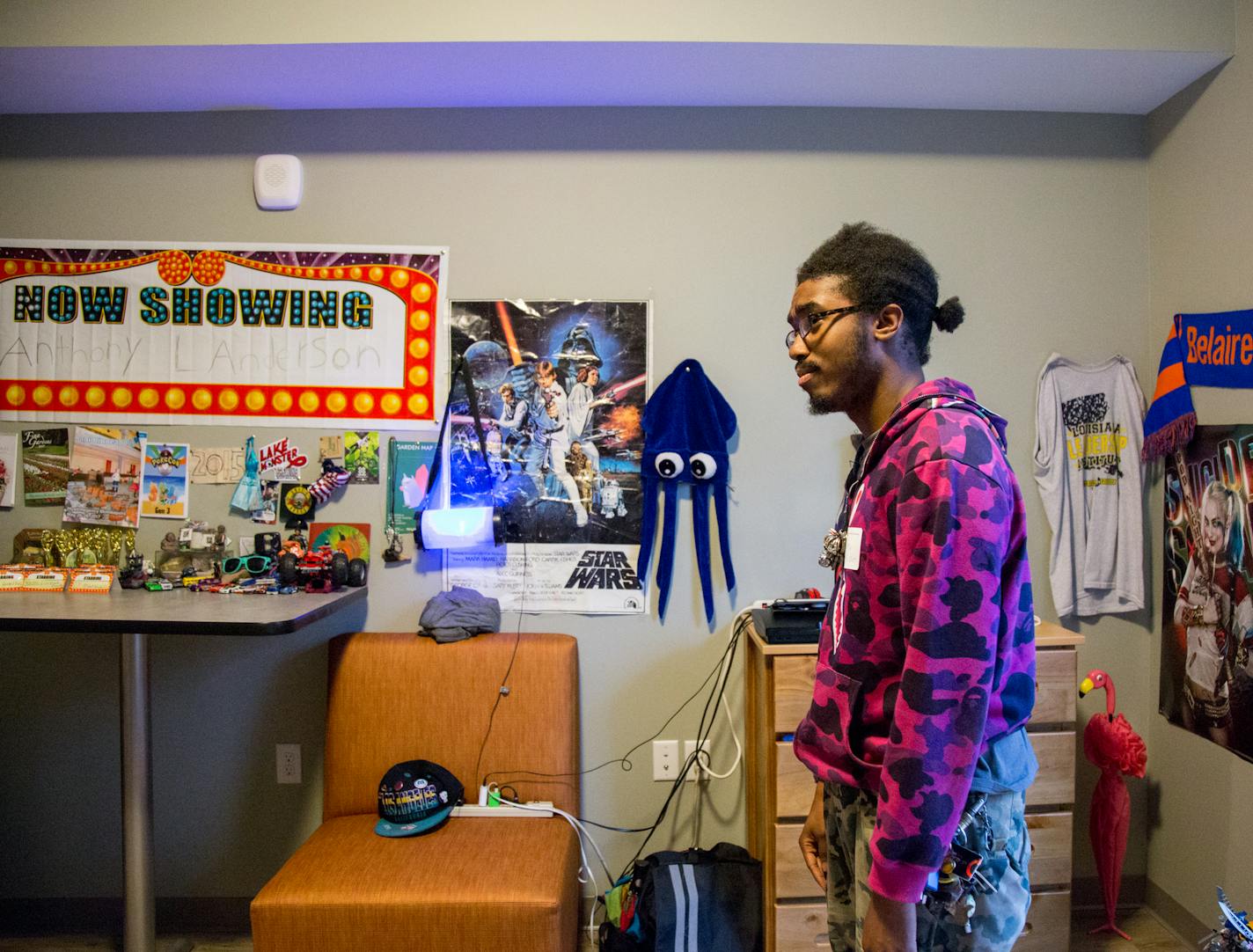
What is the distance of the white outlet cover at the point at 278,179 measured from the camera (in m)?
2.38

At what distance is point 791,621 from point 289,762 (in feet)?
4.97

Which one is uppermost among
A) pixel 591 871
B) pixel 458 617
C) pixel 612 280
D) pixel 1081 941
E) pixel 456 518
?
pixel 612 280

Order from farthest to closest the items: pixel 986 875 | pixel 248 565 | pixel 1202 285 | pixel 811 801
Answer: pixel 248 565
pixel 1202 285
pixel 811 801
pixel 986 875

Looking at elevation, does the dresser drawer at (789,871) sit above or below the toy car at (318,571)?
below

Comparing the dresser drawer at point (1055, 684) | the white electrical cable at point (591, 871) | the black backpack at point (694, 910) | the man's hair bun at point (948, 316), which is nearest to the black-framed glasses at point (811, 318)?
the man's hair bun at point (948, 316)

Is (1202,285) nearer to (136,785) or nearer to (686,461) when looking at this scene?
(686,461)

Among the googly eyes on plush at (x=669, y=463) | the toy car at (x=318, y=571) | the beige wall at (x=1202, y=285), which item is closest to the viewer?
the beige wall at (x=1202, y=285)

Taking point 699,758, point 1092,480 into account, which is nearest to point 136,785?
point 699,758

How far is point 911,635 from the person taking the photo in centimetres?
98

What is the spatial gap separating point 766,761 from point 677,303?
1268mm

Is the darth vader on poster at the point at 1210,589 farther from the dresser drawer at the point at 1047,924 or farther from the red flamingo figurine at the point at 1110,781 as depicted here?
the dresser drawer at the point at 1047,924

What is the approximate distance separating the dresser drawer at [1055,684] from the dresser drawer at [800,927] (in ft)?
2.33

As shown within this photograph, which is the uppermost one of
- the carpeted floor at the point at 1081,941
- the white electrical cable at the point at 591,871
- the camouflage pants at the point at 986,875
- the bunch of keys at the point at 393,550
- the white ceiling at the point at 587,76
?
the white ceiling at the point at 587,76

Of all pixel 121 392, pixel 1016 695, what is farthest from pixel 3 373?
pixel 1016 695
